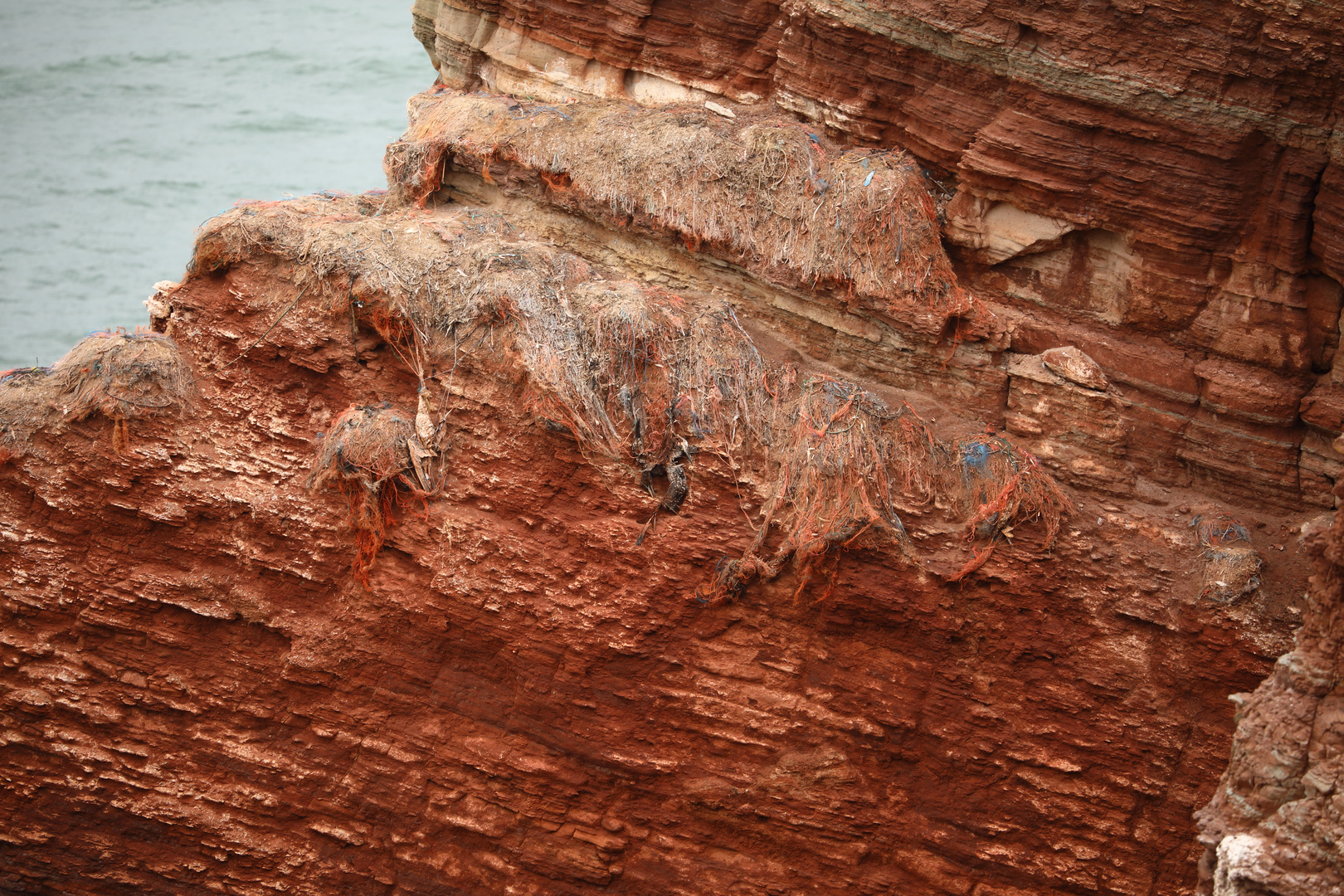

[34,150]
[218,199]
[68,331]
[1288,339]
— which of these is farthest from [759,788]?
[34,150]


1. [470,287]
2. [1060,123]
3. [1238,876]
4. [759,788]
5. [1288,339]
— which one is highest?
[1060,123]

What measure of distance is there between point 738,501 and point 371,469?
2.35 metres

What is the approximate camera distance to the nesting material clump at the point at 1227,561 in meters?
6.12

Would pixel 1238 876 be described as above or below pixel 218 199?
below

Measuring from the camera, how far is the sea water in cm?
1349

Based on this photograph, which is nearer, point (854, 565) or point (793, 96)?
point (854, 565)

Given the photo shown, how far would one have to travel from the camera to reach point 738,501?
6.46 m

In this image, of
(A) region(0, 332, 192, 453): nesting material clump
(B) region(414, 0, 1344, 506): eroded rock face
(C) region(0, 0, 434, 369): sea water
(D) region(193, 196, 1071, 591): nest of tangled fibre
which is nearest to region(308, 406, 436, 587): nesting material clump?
(D) region(193, 196, 1071, 591): nest of tangled fibre

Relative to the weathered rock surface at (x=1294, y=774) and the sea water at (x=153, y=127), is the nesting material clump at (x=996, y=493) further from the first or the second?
the sea water at (x=153, y=127)

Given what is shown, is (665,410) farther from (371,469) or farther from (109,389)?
(109,389)

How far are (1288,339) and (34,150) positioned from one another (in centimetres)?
1570

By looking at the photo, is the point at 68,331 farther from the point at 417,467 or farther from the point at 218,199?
the point at 417,467

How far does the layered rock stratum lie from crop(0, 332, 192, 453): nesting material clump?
37 millimetres

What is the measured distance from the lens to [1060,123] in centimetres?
620
